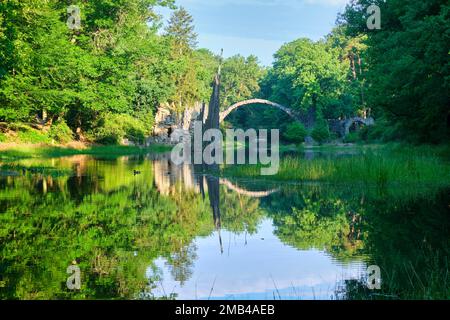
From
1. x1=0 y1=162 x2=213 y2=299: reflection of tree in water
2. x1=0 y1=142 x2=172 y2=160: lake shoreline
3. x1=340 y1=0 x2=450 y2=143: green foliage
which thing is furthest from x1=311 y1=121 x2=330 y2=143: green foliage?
x1=0 y1=162 x2=213 y2=299: reflection of tree in water

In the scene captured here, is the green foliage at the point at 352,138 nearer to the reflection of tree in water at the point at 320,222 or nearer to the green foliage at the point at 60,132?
the green foliage at the point at 60,132

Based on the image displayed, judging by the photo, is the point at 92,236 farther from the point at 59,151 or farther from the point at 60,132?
the point at 60,132

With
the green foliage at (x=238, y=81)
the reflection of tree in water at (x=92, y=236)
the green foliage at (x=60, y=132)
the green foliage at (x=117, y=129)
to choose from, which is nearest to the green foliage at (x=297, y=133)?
the green foliage at (x=117, y=129)

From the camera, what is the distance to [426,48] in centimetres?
2220

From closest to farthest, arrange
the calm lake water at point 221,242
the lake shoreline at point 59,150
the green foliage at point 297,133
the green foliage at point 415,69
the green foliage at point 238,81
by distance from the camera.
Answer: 1. the calm lake water at point 221,242
2. the green foliage at point 415,69
3. the lake shoreline at point 59,150
4. the green foliage at point 297,133
5. the green foliage at point 238,81

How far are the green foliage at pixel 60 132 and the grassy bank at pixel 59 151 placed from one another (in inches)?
50.2

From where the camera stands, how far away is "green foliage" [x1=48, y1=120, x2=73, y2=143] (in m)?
42.6

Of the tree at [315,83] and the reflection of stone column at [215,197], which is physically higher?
the tree at [315,83]

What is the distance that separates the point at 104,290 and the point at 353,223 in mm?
6222

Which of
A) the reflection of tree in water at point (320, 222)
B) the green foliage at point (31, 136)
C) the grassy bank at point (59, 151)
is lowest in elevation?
the reflection of tree in water at point (320, 222)

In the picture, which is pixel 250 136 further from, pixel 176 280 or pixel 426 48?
pixel 176 280

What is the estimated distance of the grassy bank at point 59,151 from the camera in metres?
31.9

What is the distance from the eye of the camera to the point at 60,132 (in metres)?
A: 43.4

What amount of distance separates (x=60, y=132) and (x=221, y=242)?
36.0 metres
